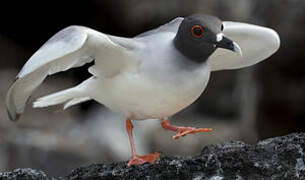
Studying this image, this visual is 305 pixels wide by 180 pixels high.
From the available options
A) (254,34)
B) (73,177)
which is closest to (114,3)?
(254,34)

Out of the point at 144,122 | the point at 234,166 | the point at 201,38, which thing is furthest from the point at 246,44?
the point at 144,122

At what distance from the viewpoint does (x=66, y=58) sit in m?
2.38

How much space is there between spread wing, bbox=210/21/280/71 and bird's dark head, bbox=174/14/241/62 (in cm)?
39

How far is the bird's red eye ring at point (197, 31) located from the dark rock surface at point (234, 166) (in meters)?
0.44

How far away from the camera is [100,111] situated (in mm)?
6398

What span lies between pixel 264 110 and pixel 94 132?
164 cm

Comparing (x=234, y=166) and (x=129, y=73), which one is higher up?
(x=129, y=73)

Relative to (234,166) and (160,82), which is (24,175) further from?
(234,166)

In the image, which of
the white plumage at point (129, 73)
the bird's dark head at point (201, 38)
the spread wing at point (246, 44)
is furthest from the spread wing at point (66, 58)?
the spread wing at point (246, 44)

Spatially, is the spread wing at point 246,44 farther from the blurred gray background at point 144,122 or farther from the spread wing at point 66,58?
the blurred gray background at point 144,122

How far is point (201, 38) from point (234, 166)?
51cm

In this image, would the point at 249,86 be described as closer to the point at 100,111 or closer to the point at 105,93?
the point at 100,111

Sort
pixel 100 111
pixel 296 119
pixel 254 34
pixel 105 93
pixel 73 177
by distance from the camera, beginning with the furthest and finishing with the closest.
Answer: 1. pixel 100 111
2. pixel 296 119
3. pixel 254 34
4. pixel 105 93
5. pixel 73 177

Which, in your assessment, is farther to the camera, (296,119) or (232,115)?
(232,115)
